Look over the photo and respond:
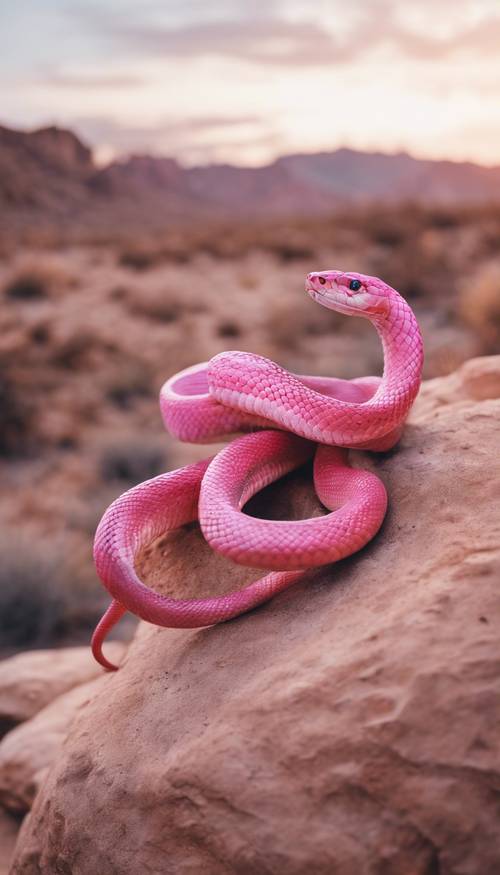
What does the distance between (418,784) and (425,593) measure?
627 millimetres

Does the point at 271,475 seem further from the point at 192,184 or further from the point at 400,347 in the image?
the point at 192,184

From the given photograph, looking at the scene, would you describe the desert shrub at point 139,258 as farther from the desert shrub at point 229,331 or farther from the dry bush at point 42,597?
the dry bush at point 42,597

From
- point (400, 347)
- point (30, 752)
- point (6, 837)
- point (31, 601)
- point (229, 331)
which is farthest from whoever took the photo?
point (229, 331)

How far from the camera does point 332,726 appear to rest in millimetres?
2252

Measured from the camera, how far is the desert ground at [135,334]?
8492 millimetres

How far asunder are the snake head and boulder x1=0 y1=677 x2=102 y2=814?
110 inches

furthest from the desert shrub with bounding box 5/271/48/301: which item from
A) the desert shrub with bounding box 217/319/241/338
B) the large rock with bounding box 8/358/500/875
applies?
the large rock with bounding box 8/358/500/875

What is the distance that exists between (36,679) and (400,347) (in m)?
4.10

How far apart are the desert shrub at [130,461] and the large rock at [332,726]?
7346 mm

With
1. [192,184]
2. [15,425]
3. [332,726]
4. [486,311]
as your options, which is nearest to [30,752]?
[332,726]

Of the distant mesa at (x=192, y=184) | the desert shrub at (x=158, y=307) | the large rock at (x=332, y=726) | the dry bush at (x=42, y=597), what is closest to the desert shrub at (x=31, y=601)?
the dry bush at (x=42, y=597)

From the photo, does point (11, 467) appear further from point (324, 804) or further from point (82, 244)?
point (82, 244)

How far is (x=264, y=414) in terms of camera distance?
316 centimetres

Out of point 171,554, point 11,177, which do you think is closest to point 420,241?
point 171,554
